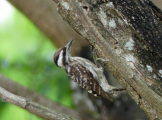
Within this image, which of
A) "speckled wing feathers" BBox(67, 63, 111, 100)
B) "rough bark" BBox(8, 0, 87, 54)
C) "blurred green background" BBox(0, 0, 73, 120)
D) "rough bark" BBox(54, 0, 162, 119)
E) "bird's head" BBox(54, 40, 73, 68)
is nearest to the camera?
"rough bark" BBox(54, 0, 162, 119)

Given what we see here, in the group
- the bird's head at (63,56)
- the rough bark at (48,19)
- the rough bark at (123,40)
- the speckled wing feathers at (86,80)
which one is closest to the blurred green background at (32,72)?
the rough bark at (48,19)

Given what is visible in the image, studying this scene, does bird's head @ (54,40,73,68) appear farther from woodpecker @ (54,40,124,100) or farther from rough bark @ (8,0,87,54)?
rough bark @ (8,0,87,54)

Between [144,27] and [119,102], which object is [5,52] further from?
[144,27]

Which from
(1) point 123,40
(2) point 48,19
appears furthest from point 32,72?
(1) point 123,40

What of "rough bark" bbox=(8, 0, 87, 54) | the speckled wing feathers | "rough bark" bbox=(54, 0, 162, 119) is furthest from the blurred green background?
"rough bark" bbox=(54, 0, 162, 119)

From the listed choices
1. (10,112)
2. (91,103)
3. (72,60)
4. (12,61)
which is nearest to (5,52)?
(12,61)
